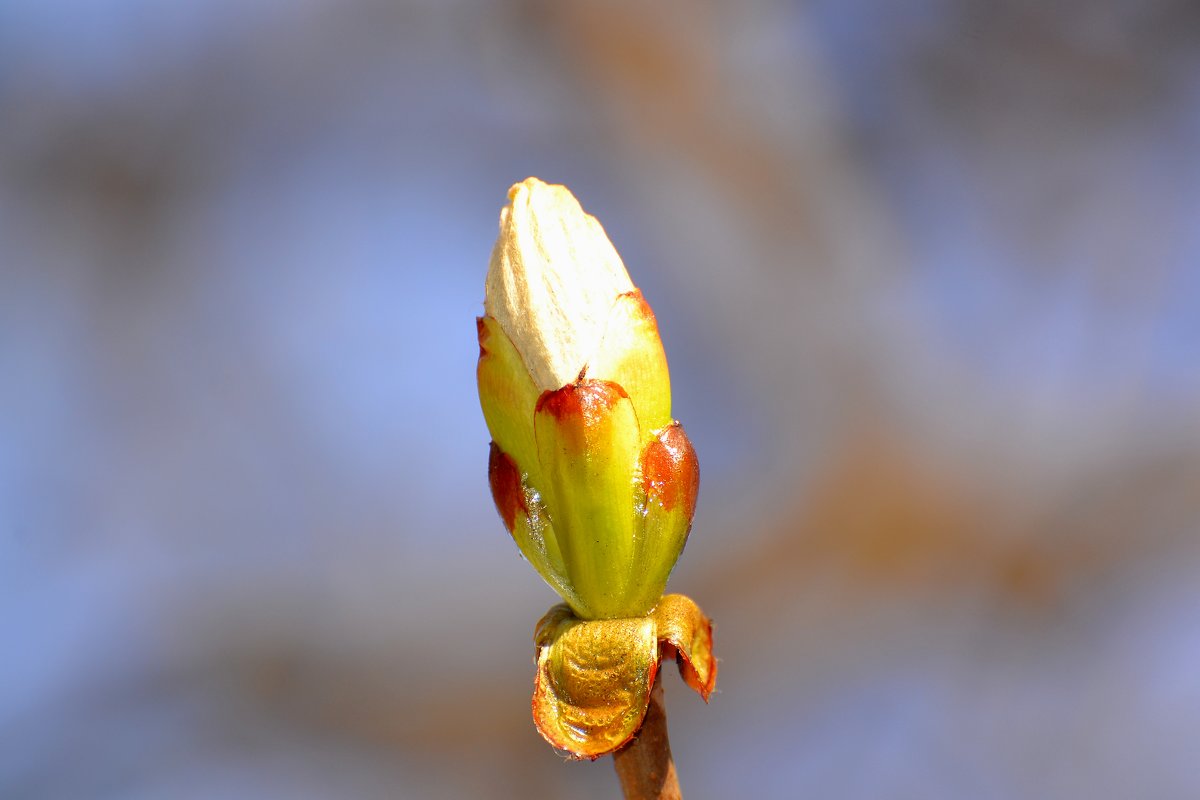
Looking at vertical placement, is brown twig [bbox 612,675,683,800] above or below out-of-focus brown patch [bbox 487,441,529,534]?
below

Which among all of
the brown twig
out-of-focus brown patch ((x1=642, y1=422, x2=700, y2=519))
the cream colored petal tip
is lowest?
the brown twig
